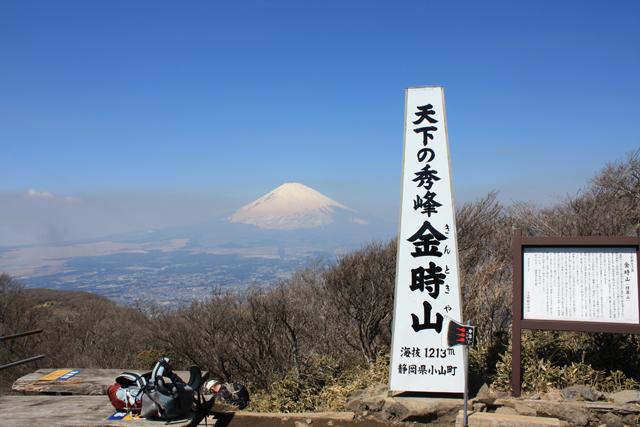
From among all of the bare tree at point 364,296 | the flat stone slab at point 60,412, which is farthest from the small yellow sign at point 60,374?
the bare tree at point 364,296

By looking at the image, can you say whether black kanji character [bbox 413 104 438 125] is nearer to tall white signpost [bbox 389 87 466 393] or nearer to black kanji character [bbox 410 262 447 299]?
tall white signpost [bbox 389 87 466 393]

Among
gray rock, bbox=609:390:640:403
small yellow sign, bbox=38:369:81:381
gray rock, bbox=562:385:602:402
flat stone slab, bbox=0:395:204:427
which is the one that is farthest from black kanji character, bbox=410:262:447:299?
small yellow sign, bbox=38:369:81:381

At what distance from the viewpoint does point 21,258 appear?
3526 inches

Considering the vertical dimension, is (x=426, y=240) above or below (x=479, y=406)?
above

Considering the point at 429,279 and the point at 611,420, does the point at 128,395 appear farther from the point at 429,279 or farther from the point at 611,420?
the point at 611,420

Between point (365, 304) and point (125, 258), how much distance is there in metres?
100

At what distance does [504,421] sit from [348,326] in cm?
951

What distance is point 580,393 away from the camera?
501 cm

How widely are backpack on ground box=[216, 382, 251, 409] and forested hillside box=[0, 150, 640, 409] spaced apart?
586 millimetres

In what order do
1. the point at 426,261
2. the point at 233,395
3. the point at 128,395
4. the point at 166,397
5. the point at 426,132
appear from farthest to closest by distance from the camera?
the point at 233,395
the point at 426,132
the point at 426,261
the point at 128,395
the point at 166,397

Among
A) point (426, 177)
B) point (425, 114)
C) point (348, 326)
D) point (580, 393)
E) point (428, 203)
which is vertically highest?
point (425, 114)

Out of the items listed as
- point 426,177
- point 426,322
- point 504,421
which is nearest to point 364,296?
point 426,322

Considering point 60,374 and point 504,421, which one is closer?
point 504,421

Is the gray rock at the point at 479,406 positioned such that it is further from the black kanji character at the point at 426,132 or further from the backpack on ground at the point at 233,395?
the backpack on ground at the point at 233,395
